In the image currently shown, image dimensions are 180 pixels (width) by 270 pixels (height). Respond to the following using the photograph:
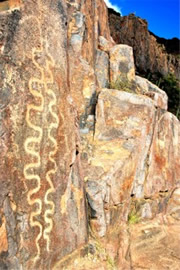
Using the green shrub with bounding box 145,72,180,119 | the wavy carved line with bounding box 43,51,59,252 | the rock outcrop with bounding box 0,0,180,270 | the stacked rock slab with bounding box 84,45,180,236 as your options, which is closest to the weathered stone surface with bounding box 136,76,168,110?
the stacked rock slab with bounding box 84,45,180,236

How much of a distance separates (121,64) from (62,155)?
13.5 ft

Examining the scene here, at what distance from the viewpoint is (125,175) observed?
4.30 meters

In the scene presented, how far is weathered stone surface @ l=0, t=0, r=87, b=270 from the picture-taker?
258 centimetres

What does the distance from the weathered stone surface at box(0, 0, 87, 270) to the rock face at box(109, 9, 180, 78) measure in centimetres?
1780

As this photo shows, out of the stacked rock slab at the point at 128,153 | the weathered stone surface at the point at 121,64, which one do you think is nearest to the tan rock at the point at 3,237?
the stacked rock slab at the point at 128,153

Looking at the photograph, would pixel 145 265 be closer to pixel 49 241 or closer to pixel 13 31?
pixel 49 241

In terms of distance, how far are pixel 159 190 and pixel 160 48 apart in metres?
20.2

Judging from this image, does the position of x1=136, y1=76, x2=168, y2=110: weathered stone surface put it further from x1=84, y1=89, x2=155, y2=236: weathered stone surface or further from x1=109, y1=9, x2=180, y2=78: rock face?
x1=109, y1=9, x2=180, y2=78: rock face

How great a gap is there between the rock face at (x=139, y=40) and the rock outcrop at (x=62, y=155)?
51.9ft

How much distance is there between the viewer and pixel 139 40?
2047cm

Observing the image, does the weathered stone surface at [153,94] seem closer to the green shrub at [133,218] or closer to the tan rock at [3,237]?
the green shrub at [133,218]

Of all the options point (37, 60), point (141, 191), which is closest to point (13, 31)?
point (37, 60)

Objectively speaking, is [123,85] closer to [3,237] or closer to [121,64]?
[121,64]

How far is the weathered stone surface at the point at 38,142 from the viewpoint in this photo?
2578mm
